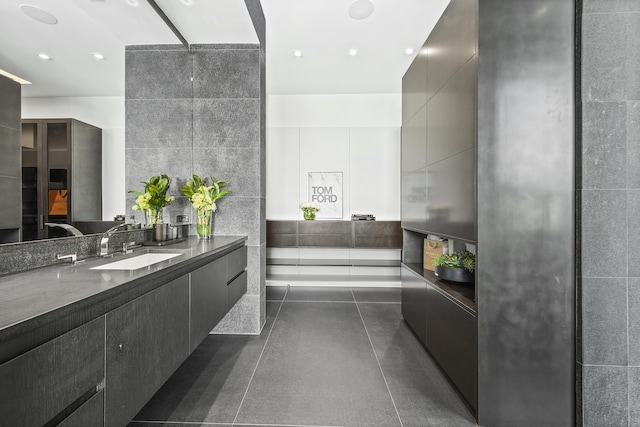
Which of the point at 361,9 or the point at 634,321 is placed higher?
the point at 361,9

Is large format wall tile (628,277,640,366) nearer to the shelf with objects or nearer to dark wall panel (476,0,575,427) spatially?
dark wall panel (476,0,575,427)

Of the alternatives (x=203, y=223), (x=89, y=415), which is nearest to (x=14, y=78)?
(x=89, y=415)

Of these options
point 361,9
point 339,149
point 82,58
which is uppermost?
point 361,9

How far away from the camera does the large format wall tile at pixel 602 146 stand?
5.33 ft

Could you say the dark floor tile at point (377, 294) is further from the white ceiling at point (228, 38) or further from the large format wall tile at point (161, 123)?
the white ceiling at point (228, 38)

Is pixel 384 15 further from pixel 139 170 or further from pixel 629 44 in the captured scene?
pixel 139 170

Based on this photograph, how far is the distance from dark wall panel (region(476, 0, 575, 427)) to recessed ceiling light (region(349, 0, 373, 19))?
1504mm

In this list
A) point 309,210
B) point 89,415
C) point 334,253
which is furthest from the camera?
point 334,253

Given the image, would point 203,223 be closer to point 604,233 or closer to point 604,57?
point 604,233

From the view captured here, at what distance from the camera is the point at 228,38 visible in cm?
275

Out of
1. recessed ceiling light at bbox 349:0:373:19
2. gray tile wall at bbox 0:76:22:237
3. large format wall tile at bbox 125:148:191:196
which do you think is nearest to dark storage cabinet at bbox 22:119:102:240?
gray tile wall at bbox 0:76:22:237

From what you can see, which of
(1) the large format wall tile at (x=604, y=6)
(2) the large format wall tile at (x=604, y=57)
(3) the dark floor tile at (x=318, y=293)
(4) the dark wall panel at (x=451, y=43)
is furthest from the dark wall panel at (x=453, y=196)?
(3) the dark floor tile at (x=318, y=293)

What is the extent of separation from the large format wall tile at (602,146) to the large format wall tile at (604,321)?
1.74 feet

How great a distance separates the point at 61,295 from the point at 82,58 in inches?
60.1
